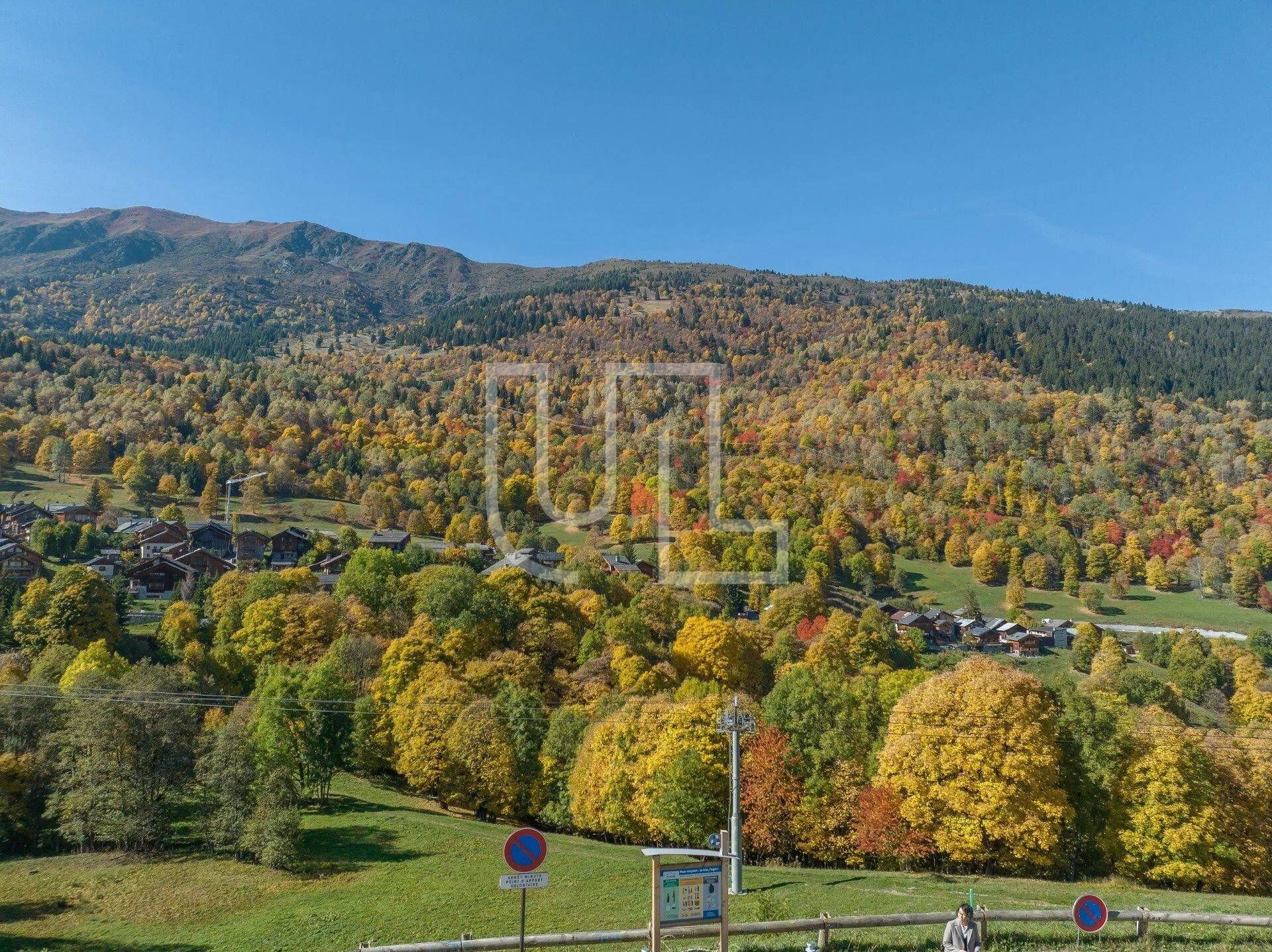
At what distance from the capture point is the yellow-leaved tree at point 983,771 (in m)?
30.6

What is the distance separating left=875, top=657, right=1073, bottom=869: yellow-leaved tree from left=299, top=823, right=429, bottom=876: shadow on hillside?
778 inches

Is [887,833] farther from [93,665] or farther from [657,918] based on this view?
[93,665]

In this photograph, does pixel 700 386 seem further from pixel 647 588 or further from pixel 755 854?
pixel 755 854

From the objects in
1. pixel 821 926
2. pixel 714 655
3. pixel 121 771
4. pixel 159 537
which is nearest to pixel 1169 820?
pixel 821 926

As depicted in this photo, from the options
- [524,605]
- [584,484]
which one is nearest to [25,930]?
[524,605]

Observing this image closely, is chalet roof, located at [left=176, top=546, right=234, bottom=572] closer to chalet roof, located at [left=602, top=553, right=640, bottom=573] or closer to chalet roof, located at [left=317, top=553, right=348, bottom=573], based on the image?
chalet roof, located at [left=317, top=553, right=348, bottom=573]

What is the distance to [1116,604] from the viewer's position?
107750 mm

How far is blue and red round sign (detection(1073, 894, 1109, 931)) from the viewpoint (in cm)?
1124

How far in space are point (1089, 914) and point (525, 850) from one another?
813 centimetres

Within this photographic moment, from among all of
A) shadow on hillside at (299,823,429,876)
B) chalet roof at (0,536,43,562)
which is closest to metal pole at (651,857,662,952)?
shadow on hillside at (299,823,429,876)

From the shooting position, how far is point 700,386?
614 ft

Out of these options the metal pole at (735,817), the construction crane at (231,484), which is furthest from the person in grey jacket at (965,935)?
the construction crane at (231,484)

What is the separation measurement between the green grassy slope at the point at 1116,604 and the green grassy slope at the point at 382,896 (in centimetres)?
8611

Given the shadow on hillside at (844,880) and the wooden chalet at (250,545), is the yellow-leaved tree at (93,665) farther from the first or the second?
the wooden chalet at (250,545)
